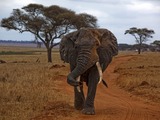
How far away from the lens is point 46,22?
44.1m

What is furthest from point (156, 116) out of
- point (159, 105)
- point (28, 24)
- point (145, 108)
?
point (28, 24)

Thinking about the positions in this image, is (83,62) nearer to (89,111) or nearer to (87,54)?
(87,54)

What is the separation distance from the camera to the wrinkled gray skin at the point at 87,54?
9.73 metres

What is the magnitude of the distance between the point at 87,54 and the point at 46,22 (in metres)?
34.8

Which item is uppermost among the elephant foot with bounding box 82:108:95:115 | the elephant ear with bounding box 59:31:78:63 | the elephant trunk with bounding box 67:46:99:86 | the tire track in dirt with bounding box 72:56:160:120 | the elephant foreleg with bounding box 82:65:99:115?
the elephant ear with bounding box 59:31:78:63

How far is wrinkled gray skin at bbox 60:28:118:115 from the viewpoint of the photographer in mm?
9734

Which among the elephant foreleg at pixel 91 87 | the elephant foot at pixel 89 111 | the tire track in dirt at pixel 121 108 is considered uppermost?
the elephant foreleg at pixel 91 87

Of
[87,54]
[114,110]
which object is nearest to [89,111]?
[114,110]

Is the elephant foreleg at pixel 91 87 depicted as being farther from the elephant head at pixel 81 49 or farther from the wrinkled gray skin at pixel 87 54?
the elephant head at pixel 81 49

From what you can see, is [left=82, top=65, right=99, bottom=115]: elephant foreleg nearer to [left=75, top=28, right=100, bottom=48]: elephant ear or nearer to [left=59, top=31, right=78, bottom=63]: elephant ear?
[left=75, top=28, right=100, bottom=48]: elephant ear

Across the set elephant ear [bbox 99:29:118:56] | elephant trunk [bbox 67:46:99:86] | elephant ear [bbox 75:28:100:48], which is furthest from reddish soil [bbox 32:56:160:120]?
elephant ear [bbox 75:28:100:48]

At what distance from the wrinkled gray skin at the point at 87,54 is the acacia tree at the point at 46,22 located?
31905mm

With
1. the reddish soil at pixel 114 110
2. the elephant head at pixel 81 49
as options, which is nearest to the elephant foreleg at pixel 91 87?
the reddish soil at pixel 114 110

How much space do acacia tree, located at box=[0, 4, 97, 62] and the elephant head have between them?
105 feet
